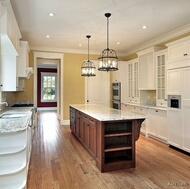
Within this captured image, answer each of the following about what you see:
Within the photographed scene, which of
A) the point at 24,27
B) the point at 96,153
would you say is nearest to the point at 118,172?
the point at 96,153

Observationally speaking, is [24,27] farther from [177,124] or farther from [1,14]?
[177,124]

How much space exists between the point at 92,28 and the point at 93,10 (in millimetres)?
1058

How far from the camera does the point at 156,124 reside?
16.4 ft

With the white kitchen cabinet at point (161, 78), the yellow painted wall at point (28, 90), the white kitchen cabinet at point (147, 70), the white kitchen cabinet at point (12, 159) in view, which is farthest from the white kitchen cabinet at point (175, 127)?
the yellow painted wall at point (28, 90)

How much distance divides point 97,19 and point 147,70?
8.80ft

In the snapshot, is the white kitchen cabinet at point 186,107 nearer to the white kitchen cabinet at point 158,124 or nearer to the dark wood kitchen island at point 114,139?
the white kitchen cabinet at point 158,124

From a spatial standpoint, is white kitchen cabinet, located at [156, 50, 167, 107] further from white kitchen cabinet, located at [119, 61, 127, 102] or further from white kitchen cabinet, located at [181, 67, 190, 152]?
white kitchen cabinet, located at [119, 61, 127, 102]

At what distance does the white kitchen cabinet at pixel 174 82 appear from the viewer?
4090mm

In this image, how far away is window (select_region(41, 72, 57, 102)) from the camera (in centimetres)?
1288

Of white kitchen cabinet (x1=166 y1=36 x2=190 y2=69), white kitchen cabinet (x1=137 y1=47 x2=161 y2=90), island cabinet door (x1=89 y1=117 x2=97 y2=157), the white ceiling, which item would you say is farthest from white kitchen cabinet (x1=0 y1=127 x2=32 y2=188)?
white kitchen cabinet (x1=137 y1=47 x2=161 y2=90)

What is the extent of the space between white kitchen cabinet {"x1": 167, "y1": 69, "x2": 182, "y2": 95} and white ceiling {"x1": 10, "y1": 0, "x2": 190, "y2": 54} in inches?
44.6

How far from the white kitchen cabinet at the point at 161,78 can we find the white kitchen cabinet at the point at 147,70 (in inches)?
7.1

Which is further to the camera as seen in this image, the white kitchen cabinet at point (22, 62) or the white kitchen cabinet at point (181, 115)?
the white kitchen cabinet at point (22, 62)

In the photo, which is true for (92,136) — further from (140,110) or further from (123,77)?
(123,77)
